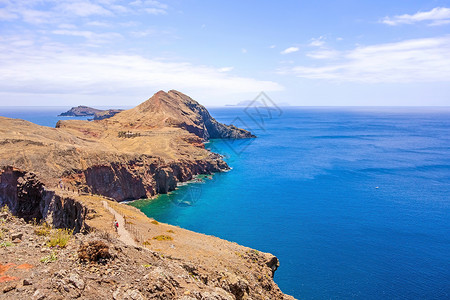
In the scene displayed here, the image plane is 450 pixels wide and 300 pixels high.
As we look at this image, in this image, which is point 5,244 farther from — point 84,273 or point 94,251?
point 84,273

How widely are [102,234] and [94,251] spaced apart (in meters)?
2.56

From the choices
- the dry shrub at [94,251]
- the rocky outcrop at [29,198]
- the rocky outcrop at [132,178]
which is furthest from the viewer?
the rocky outcrop at [132,178]

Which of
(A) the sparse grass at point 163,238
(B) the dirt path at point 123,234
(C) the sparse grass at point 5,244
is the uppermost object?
(C) the sparse grass at point 5,244

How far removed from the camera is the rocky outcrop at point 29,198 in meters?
39.2

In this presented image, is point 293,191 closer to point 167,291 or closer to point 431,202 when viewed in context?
point 431,202

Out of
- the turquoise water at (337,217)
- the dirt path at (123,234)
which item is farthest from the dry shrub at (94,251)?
the turquoise water at (337,217)

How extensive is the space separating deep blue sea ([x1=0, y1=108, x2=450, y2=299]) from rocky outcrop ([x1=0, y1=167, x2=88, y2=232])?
21993 mm

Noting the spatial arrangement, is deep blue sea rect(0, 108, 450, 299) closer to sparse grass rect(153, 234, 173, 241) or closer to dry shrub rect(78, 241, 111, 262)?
sparse grass rect(153, 234, 173, 241)

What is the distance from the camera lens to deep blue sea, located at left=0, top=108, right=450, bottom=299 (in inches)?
1649

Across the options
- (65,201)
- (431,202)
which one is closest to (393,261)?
(431,202)

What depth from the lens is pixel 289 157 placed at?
122 m

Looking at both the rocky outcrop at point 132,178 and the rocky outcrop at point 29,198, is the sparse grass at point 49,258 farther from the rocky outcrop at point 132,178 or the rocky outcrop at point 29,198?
the rocky outcrop at point 132,178

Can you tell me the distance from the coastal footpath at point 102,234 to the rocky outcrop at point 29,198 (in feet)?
0.49

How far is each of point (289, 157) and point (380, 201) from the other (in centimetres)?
5252
